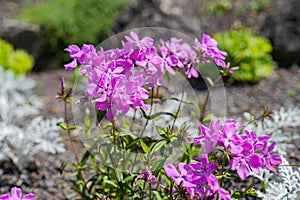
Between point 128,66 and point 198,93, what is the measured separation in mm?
756

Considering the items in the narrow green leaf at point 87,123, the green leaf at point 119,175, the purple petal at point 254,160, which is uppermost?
the narrow green leaf at point 87,123

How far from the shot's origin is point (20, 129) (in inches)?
→ 116

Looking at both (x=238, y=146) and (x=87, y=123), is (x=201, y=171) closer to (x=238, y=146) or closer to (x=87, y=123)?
(x=238, y=146)

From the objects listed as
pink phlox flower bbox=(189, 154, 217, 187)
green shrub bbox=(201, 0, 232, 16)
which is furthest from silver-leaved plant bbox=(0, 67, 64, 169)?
green shrub bbox=(201, 0, 232, 16)

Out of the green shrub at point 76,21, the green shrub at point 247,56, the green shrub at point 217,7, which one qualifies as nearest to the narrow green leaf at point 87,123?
the green shrub at point 247,56

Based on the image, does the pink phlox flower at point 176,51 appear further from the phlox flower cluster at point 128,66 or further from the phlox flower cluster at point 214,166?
the phlox flower cluster at point 214,166

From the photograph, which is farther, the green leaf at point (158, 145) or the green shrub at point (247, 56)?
the green shrub at point (247, 56)

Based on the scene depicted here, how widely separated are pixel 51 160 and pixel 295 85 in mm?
2149

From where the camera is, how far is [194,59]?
1.88 meters

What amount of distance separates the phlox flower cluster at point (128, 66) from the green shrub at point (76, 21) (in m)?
3.18

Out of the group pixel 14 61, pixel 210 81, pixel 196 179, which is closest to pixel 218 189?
pixel 196 179

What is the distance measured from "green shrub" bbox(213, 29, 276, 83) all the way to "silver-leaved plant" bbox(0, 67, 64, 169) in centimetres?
167

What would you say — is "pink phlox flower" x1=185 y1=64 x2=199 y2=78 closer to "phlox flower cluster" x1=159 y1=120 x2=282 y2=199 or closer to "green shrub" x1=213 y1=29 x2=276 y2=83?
"phlox flower cluster" x1=159 y1=120 x2=282 y2=199

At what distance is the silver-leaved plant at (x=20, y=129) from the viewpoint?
2.81 metres
